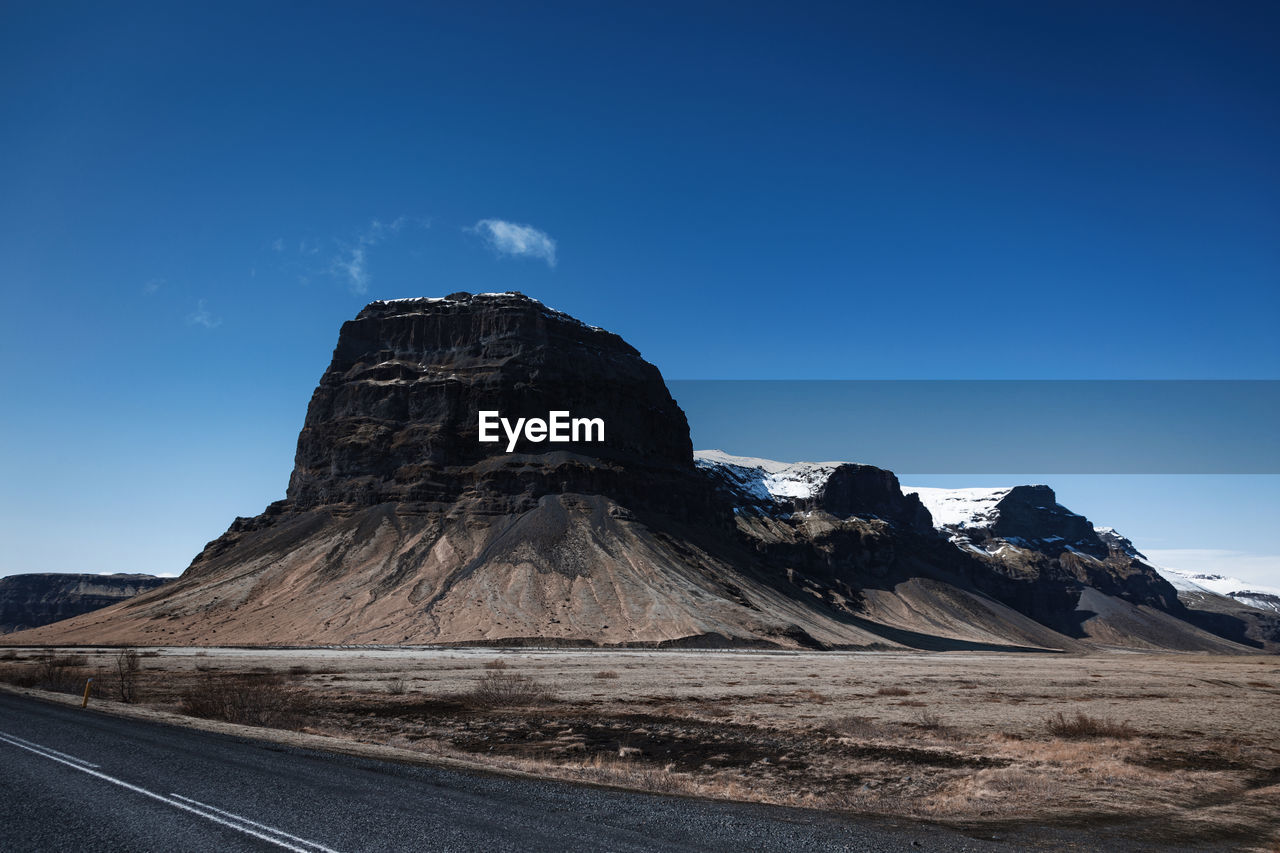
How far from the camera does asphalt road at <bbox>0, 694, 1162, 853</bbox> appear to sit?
31.8 ft

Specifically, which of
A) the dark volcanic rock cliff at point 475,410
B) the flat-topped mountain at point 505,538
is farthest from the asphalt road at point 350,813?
the dark volcanic rock cliff at point 475,410

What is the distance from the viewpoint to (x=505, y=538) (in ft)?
400

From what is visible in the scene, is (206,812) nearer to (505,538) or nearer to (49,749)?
(49,749)

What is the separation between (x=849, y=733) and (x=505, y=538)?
102 meters

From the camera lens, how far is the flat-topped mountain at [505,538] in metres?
101

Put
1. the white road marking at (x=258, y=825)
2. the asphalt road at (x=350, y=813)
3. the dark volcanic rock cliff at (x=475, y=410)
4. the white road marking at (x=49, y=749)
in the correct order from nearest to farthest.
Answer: the white road marking at (x=258, y=825)
the asphalt road at (x=350, y=813)
the white road marking at (x=49, y=749)
the dark volcanic rock cliff at (x=475, y=410)

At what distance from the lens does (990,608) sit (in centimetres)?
19875

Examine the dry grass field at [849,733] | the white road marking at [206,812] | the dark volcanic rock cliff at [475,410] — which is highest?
the dark volcanic rock cliff at [475,410]

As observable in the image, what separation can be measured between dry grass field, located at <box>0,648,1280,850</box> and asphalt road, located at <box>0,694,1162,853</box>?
2623 mm

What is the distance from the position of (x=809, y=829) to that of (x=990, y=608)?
215m

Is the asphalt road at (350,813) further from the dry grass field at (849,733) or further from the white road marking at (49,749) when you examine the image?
the dry grass field at (849,733)

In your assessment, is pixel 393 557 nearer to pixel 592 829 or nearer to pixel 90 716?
pixel 90 716

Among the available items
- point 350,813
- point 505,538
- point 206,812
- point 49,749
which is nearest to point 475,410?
point 505,538

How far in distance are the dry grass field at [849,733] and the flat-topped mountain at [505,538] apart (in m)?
54.3
